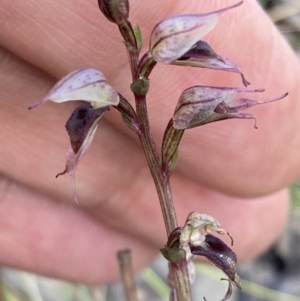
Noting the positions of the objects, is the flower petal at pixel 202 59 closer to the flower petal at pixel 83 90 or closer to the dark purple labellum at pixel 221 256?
the flower petal at pixel 83 90

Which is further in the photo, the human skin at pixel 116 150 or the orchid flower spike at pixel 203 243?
the human skin at pixel 116 150

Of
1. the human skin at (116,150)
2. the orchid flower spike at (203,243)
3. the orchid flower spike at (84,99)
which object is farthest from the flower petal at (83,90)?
the human skin at (116,150)

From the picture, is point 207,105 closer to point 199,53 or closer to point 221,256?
point 199,53

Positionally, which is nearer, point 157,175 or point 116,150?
point 157,175

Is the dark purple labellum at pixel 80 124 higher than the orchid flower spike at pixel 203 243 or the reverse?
higher

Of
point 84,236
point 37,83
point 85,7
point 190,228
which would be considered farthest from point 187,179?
point 190,228

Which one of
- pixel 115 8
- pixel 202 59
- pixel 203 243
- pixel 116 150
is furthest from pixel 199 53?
pixel 116 150

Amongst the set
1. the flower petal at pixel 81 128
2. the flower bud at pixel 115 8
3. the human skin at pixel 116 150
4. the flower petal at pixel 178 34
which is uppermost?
the flower bud at pixel 115 8
